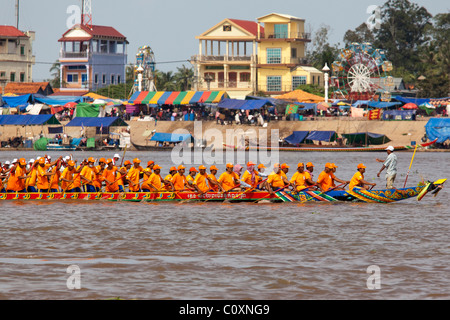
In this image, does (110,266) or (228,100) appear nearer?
(110,266)

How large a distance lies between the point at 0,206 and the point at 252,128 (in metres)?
38.1

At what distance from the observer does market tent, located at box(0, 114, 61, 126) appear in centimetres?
6078

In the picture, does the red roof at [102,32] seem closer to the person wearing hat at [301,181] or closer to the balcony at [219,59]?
the balcony at [219,59]

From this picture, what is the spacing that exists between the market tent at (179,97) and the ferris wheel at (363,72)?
11.0m

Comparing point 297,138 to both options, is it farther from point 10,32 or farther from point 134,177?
point 10,32

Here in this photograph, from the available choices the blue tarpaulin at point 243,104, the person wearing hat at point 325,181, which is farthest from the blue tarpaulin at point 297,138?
the person wearing hat at point 325,181

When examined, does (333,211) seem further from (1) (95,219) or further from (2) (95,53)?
(2) (95,53)

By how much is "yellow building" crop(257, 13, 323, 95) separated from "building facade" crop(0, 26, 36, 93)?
92.7ft

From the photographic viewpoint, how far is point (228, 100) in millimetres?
62281

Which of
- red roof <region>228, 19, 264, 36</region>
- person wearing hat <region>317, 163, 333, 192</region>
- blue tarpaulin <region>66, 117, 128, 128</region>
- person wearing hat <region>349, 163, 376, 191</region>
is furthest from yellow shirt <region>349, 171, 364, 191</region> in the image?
red roof <region>228, 19, 264, 36</region>

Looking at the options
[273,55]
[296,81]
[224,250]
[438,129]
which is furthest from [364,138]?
[224,250]

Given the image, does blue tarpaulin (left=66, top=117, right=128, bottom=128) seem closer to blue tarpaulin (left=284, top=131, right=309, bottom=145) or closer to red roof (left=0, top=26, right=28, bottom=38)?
blue tarpaulin (left=284, top=131, right=309, bottom=145)

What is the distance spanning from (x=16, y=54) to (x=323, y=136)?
146 ft
